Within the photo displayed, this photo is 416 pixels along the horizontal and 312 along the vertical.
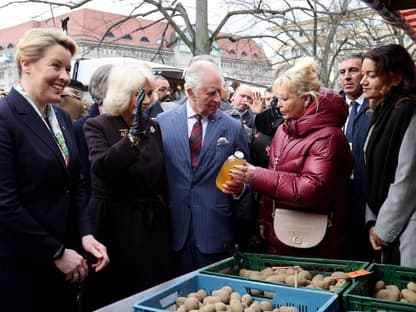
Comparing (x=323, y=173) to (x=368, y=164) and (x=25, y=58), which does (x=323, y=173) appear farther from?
(x=25, y=58)

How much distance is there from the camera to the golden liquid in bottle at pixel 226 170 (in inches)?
101

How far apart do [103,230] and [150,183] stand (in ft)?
1.21

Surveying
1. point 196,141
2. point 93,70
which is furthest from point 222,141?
point 93,70

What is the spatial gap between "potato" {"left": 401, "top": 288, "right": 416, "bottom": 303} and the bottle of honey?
1.03 m

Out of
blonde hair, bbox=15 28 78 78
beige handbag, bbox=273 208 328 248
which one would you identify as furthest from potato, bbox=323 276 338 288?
blonde hair, bbox=15 28 78 78

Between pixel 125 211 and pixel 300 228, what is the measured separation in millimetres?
956

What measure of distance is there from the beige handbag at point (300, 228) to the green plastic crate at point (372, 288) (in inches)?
19.3

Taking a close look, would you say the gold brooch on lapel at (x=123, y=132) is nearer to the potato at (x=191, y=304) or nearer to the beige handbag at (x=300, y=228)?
the beige handbag at (x=300, y=228)

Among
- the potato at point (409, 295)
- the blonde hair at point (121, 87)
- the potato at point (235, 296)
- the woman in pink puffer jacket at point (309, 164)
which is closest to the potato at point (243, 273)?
the potato at point (235, 296)

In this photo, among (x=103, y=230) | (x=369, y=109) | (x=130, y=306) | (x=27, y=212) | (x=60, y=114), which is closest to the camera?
(x=130, y=306)

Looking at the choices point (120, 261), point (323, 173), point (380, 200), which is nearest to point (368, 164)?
point (380, 200)

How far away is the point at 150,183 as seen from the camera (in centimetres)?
269

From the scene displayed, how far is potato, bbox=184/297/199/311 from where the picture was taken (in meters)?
1.78

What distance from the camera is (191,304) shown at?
178 cm
